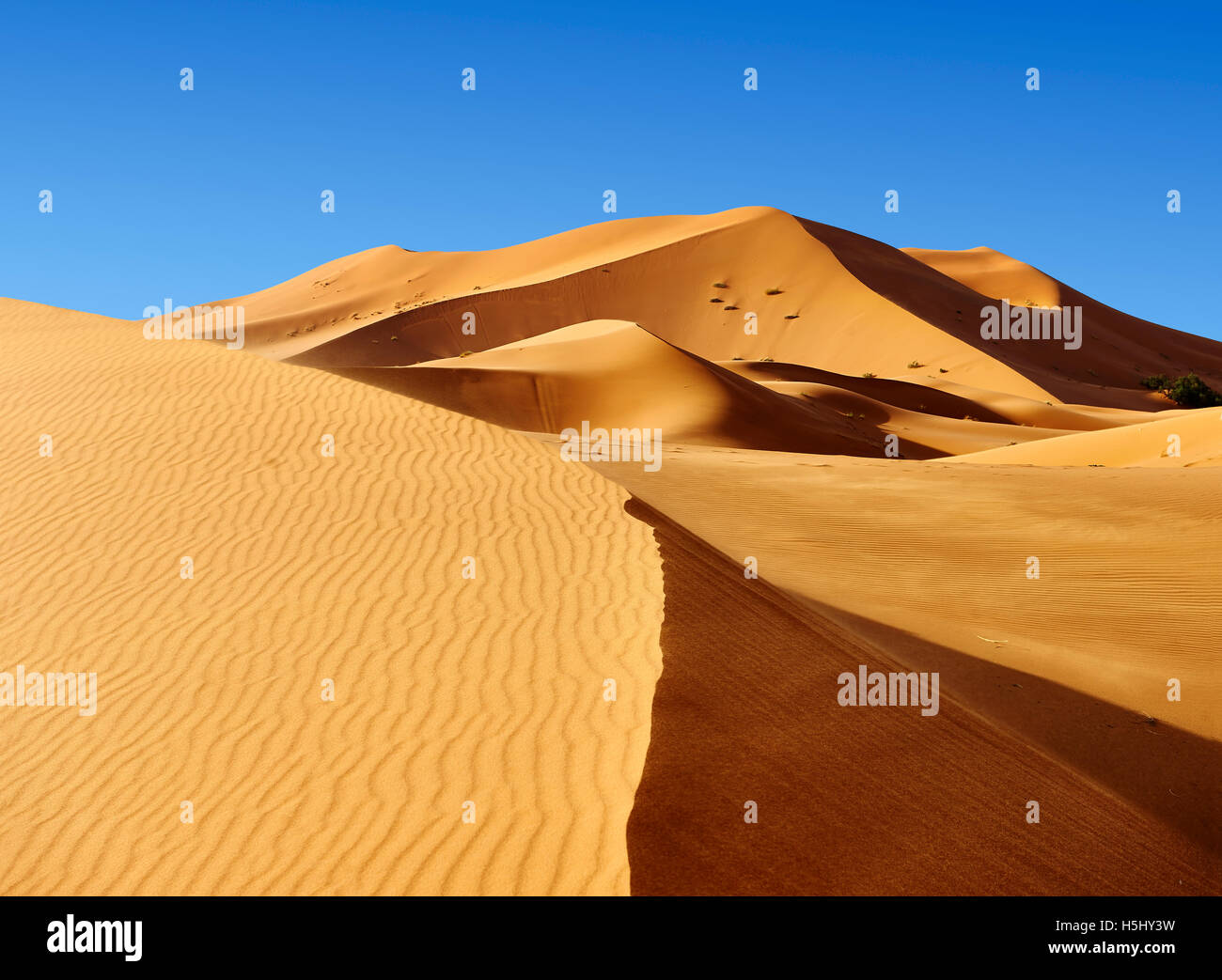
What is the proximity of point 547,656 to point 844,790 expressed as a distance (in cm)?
175

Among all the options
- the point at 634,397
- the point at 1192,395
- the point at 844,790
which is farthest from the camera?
the point at 1192,395

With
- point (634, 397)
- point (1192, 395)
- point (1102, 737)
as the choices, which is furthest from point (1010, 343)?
point (1102, 737)

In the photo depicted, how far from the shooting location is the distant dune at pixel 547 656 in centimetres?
430

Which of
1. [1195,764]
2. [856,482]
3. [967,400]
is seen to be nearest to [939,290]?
[967,400]

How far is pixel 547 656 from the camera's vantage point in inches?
219

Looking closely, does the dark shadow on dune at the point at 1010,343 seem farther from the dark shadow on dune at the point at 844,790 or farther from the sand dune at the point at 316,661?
the sand dune at the point at 316,661

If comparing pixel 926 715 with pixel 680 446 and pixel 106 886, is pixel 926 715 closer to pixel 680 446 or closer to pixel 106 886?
pixel 106 886

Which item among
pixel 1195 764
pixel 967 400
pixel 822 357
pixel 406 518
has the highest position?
pixel 822 357

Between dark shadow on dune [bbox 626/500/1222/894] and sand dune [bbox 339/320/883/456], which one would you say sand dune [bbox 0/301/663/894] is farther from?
sand dune [bbox 339/320/883/456]

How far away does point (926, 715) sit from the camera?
20.3 ft

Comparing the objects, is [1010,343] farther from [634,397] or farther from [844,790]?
[844,790]

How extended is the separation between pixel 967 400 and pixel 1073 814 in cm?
3682

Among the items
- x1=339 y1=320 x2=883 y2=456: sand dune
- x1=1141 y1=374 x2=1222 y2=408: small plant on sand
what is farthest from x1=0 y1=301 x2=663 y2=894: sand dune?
x1=1141 y1=374 x2=1222 y2=408: small plant on sand

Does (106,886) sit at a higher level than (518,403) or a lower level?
lower
